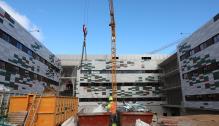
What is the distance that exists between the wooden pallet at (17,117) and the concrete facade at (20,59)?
1080 cm

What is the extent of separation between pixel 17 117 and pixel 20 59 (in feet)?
71.6

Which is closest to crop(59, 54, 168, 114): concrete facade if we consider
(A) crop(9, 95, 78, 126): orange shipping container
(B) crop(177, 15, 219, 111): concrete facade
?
(B) crop(177, 15, 219, 111): concrete facade

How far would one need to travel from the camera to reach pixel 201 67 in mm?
34438

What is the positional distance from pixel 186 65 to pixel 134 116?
26894 millimetres

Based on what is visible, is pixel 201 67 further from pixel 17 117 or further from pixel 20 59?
pixel 17 117

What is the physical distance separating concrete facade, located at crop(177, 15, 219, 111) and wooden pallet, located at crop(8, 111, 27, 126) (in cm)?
2576

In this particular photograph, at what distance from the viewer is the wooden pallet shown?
13383 millimetres

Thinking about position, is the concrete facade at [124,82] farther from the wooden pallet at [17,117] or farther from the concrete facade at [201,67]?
the wooden pallet at [17,117]

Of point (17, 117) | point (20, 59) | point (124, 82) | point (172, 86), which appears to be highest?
point (20, 59)

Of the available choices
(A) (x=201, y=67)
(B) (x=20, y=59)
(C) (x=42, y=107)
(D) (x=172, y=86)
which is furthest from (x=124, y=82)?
(C) (x=42, y=107)

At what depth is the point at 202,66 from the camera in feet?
112

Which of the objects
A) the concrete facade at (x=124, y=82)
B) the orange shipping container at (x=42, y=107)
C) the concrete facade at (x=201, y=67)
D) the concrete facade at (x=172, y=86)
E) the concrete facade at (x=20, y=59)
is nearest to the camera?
the orange shipping container at (x=42, y=107)

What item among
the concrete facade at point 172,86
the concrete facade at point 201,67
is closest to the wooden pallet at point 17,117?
the concrete facade at point 201,67

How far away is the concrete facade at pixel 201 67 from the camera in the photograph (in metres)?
30.5
